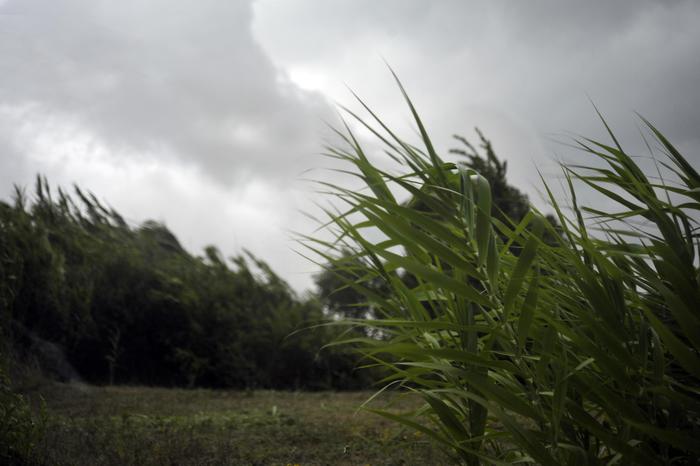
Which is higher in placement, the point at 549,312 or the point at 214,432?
the point at 549,312

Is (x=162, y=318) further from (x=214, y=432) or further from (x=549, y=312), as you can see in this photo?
(x=549, y=312)

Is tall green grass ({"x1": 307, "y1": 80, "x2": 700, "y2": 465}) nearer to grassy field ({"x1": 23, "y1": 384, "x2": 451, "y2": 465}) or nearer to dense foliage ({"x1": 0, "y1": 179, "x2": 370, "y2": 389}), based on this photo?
grassy field ({"x1": 23, "y1": 384, "x2": 451, "y2": 465})

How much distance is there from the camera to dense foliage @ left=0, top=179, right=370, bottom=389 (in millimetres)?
8031

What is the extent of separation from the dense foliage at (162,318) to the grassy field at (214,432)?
4.67ft

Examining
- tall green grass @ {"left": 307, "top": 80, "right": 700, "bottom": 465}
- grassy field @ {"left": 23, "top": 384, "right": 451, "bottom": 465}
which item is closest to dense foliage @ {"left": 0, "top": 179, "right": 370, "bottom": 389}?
grassy field @ {"left": 23, "top": 384, "right": 451, "bottom": 465}

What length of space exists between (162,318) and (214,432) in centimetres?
474

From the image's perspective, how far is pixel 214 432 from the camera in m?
4.41

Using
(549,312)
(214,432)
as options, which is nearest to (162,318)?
A: (214,432)

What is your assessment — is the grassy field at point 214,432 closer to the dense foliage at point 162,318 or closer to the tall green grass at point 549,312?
the tall green grass at point 549,312

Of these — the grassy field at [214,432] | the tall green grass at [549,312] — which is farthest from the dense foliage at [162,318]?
the tall green grass at [549,312]

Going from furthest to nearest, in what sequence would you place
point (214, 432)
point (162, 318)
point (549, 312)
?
point (162, 318), point (214, 432), point (549, 312)

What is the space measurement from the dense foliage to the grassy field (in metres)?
1.42

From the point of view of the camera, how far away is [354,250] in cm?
210

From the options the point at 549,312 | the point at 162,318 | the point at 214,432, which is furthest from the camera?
the point at 162,318
